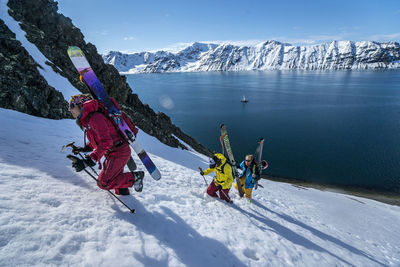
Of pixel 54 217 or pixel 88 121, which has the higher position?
pixel 88 121

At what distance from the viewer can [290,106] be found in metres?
61.6

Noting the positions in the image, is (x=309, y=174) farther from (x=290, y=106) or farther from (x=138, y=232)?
(x=290, y=106)

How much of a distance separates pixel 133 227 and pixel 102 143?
184 cm

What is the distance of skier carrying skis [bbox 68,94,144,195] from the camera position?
13.2 feet

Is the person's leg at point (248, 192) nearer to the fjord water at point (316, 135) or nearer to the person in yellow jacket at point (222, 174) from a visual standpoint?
the person in yellow jacket at point (222, 174)

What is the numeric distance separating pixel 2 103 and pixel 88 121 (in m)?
8.08

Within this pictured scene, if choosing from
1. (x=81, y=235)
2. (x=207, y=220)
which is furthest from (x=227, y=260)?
(x=81, y=235)

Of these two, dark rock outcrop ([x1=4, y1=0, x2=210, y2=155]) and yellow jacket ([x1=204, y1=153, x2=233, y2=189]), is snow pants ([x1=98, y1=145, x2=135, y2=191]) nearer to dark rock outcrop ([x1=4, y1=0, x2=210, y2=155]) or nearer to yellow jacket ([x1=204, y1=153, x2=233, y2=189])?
yellow jacket ([x1=204, y1=153, x2=233, y2=189])

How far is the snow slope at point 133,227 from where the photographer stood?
302 cm

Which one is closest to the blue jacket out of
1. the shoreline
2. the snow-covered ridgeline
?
the snow-covered ridgeline

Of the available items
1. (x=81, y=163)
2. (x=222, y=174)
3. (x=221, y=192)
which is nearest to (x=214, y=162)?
(x=222, y=174)

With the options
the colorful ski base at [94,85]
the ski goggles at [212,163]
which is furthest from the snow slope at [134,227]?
the ski goggles at [212,163]

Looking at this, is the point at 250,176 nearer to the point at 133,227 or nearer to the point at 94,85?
the point at 133,227

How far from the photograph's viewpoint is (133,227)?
4008 mm
